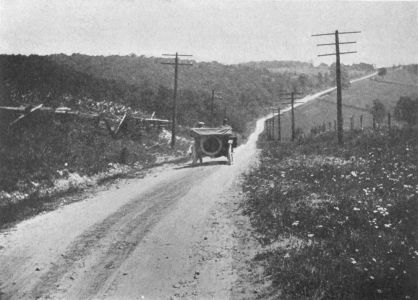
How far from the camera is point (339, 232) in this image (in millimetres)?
8070

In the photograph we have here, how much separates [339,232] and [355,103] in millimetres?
85546

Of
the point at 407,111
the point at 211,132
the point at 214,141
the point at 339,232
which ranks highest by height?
the point at 407,111

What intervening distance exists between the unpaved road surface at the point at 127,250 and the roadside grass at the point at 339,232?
0.84 m

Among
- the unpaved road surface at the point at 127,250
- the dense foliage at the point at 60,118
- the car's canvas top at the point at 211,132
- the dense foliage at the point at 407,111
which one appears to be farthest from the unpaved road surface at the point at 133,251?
the dense foliage at the point at 407,111

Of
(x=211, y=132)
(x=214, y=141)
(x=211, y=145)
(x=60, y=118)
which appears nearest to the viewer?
(x=211, y=132)

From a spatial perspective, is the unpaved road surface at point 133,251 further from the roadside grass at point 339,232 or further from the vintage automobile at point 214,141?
the vintage automobile at point 214,141

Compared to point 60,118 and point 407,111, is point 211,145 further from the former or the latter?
point 407,111

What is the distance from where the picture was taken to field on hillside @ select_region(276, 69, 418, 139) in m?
74.9

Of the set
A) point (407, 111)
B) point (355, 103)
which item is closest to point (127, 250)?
point (407, 111)

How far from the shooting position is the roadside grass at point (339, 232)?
19.5ft

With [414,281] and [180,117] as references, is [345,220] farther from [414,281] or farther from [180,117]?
[180,117]

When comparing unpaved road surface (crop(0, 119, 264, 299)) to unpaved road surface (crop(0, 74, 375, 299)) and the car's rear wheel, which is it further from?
the car's rear wheel

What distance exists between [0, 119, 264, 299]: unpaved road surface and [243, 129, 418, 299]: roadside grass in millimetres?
837

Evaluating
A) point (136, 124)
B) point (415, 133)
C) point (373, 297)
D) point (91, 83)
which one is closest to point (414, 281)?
point (373, 297)
